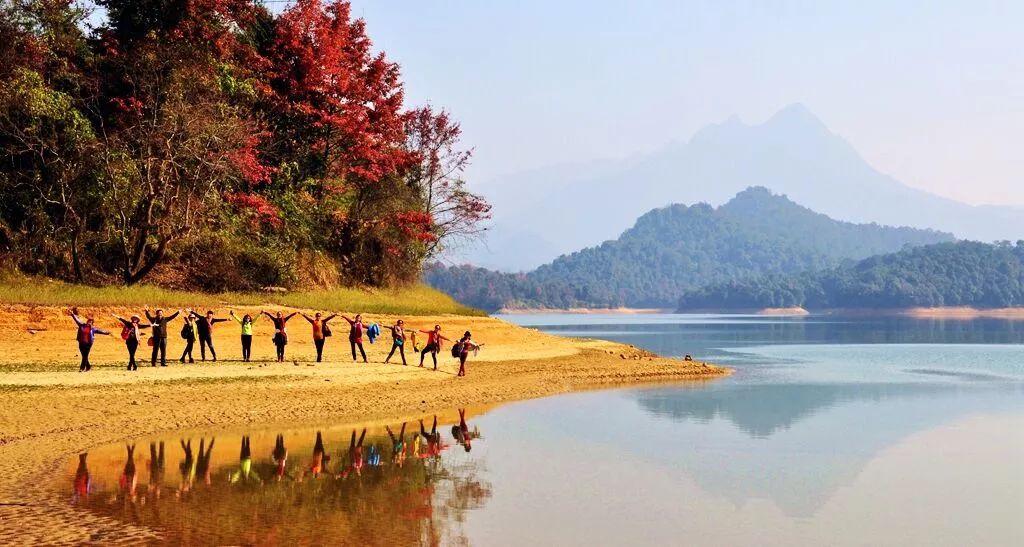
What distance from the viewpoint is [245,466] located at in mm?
18766

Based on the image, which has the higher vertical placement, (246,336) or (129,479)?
(246,336)

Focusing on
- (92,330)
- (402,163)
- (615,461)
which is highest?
(402,163)

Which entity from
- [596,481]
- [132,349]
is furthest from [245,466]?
[132,349]

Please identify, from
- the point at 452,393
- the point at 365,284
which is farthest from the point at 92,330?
the point at 365,284

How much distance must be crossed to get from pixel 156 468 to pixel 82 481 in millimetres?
1754

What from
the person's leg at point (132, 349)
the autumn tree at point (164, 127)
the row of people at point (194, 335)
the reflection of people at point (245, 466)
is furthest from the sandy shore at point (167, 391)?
the autumn tree at point (164, 127)

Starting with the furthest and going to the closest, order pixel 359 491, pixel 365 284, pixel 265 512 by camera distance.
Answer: pixel 365 284 → pixel 359 491 → pixel 265 512

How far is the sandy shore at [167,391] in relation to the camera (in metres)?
15.6

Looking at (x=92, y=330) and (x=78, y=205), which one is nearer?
(x=92, y=330)

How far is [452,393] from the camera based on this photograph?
31406 mm

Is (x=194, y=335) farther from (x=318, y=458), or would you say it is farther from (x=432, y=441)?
(x=318, y=458)

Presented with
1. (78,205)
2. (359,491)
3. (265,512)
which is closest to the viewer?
(265,512)

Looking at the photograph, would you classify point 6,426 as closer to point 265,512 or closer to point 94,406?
point 94,406

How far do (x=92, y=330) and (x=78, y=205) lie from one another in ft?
41.2
